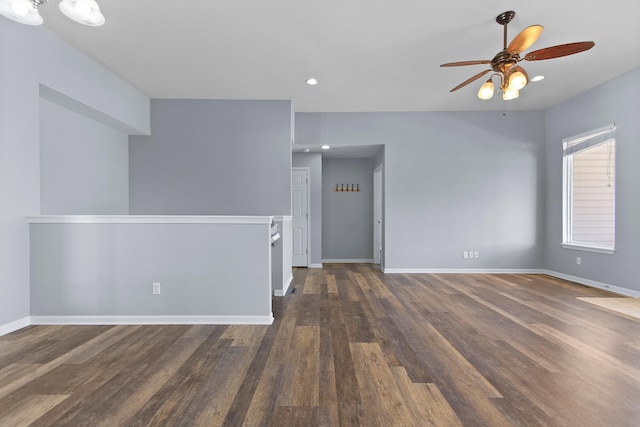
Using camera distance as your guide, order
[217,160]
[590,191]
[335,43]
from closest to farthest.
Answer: [335,43] → [590,191] → [217,160]

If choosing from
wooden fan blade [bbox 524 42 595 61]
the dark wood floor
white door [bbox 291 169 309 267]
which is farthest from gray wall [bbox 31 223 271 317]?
white door [bbox 291 169 309 267]

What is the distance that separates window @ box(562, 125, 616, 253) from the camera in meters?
4.29

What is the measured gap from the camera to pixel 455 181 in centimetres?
546

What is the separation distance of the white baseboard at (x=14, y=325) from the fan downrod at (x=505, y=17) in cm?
504

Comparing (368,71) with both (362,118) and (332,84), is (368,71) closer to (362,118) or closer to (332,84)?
(332,84)

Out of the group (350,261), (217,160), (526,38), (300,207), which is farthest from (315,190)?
(526,38)

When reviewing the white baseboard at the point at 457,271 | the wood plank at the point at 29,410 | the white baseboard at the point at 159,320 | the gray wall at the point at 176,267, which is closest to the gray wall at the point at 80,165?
the gray wall at the point at 176,267

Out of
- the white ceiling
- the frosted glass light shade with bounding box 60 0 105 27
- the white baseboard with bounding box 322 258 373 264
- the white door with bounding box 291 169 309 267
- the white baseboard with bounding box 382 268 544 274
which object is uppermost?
the white ceiling

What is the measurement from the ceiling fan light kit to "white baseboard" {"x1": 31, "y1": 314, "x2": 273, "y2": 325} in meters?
2.40

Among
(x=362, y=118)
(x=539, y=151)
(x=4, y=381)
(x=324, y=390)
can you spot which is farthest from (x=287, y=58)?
(x=539, y=151)

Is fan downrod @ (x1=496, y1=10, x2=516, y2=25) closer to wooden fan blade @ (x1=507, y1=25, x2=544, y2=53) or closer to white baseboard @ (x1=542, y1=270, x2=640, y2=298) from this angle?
wooden fan blade @ (x1=507, y1=25, x2=544, y2=53)

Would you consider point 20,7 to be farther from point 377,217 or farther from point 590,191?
point 590,191

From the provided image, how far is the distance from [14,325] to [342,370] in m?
2.91

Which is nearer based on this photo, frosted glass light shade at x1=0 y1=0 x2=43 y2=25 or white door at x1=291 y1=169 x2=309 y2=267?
frosted glass light shade at x1=0 y1=0 x2=43 y2=25
